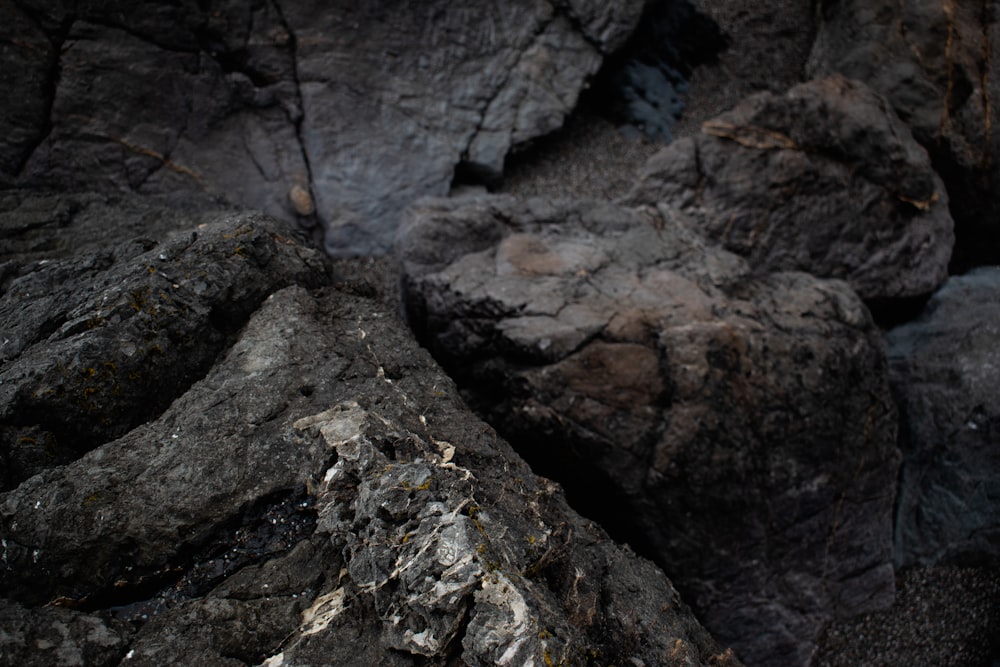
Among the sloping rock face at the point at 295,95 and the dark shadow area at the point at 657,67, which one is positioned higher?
the dark shadow area at the point at 657,67

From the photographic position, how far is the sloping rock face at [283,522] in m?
1.64

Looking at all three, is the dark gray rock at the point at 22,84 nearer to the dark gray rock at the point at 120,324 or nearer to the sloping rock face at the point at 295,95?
the sloping rock face at the point at 295,95

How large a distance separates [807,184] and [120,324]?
3.37m

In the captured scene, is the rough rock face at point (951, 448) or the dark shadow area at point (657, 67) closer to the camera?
the rough rock face at point (951, 448)

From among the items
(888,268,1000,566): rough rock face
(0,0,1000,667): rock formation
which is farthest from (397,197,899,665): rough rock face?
(888,268,1000,566): rough rock face

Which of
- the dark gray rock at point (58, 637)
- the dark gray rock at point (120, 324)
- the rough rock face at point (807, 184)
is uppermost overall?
the rough rock face at point (807, 184)

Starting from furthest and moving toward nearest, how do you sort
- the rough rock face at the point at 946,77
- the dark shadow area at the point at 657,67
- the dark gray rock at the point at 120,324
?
1. the dark shadow area at the point at 657,67
2. the rough rock face at the point at 946,77
3. the dark gray rock at the point at 120,324

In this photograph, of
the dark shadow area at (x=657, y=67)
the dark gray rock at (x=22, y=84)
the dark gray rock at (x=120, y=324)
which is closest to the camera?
the dark gray rock at (x=120, y=324)

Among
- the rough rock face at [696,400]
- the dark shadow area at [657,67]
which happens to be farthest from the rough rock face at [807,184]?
the dark shadow area at [657,67]

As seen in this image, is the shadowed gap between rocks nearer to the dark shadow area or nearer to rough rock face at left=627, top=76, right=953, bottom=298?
rough rock face at left=627, top=76, right=953, bottom=298

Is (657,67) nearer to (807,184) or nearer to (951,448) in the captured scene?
(807,184)

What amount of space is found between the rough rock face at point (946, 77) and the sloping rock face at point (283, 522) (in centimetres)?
344

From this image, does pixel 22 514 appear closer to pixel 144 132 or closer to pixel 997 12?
pixel 144 132

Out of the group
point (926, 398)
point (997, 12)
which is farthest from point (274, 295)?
point (997, 12)
